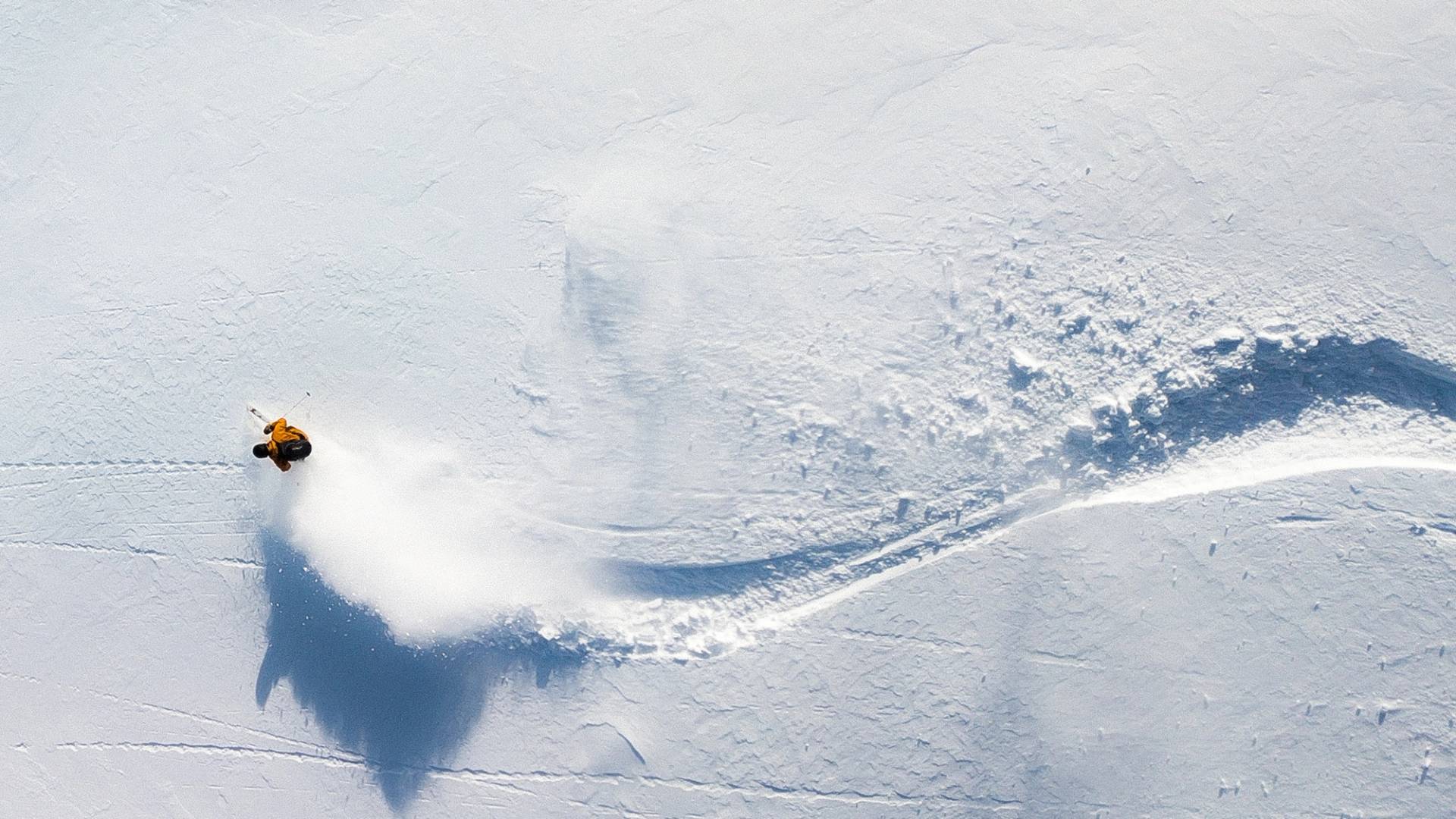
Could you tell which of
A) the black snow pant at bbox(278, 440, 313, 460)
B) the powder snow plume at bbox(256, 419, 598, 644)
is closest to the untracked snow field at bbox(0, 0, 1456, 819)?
the powder snow plume at bbox(256, 419, 598, 644)

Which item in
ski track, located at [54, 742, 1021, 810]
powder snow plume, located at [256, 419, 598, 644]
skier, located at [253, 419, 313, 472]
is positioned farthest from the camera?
powder snow plume, located at [256, 419, 598, 644]

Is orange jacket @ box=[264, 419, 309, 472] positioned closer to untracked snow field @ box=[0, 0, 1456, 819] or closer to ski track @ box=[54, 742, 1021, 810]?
untracked snow field @ box=[0, 0, 1456, 819]

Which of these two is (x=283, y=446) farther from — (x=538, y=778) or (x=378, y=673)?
(x=538, y=778)

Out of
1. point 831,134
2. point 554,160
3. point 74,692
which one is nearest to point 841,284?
point 831,134

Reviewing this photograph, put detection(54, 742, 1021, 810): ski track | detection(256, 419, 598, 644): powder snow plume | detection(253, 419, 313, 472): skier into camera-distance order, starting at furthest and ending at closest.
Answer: detection(256, 419, 598, 644): powder snow plume < detection(54, 742, 1021, 810): ski track < detection(253, 419, 313, 472): skier

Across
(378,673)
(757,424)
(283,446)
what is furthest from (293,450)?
(757,424)

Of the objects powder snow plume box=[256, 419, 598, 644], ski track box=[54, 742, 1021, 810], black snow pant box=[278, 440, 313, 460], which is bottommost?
ski track box=[54, 742, 1021, 810]

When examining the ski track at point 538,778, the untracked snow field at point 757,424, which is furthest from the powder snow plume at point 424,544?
the ski track at point 538,778

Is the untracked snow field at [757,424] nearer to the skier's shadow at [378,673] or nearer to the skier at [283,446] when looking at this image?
the skier's shadow at [378,673]
